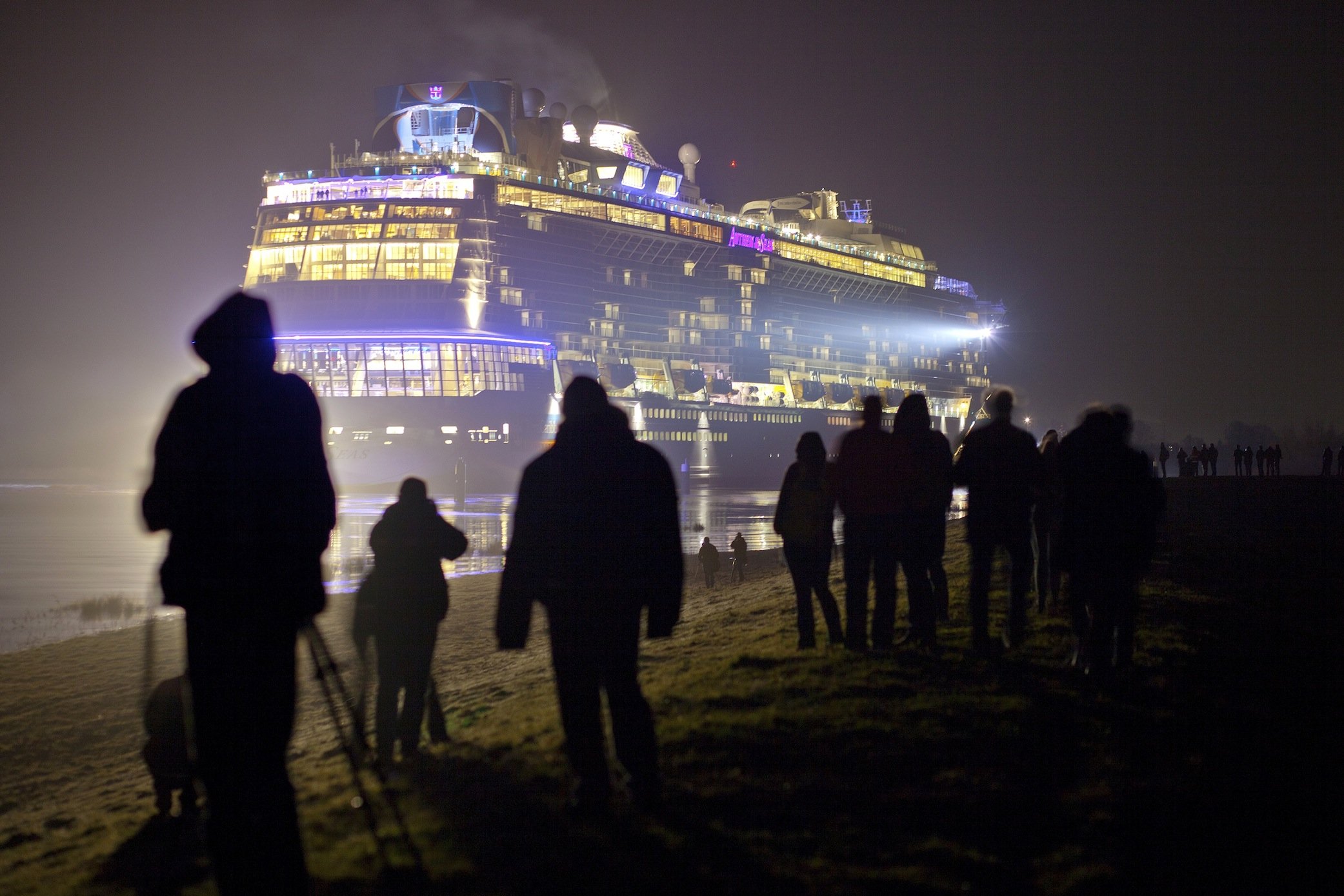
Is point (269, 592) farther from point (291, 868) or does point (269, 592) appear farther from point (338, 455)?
point (338, 455)

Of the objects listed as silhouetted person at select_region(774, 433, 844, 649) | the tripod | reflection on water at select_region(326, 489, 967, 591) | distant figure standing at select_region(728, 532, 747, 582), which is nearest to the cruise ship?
reflection on water at select_region(326, 489, 967, 591)

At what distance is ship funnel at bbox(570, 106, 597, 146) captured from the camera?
328 feet

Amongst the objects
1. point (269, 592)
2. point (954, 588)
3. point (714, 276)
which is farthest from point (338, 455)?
point (269, 592)

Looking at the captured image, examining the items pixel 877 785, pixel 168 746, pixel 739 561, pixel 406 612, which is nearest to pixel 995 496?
pixel 877 785

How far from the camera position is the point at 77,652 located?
18297 mm

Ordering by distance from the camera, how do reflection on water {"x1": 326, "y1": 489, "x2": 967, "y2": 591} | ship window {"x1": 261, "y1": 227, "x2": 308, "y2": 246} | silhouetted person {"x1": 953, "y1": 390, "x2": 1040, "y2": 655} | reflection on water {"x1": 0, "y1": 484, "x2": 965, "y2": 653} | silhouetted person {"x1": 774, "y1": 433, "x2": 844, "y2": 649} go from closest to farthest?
1. silhouetted person {"x1": 953, "y1": 390, "x2": 1040, "y2": 655}
2. silhouetted person {"x1": 774, "y1": 433, "x2": 844, "y2": 649}
3. reflection on water {"x1": 0, "y1": 484, "x2": 965, "y2": 653}
4. reflection on water {"x1": 326, "y1": 489, "x2": 967, "y2": 591}
5. ship window {"x1": 261, "y1": 227, "x2": 308, "y2": 246}

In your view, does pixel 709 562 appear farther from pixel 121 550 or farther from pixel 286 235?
pixel 286 235

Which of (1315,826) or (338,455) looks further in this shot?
(338,455)

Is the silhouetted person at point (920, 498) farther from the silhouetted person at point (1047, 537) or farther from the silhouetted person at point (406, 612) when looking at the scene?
the silhouetted person at point (406, 612)

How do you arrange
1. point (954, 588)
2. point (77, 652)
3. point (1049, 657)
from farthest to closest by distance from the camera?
point (77, 652) → point (954, 588) → point (1049, 657)

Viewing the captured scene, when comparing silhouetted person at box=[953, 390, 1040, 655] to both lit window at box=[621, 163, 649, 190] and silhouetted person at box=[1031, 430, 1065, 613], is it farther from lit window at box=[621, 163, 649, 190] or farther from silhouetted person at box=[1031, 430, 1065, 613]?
lit window at box=[621, 163, 649, 190]

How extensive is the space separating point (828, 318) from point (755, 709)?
121 meters

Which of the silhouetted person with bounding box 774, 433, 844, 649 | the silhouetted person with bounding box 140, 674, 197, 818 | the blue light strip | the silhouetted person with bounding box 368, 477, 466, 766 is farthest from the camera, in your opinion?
the blue light strip

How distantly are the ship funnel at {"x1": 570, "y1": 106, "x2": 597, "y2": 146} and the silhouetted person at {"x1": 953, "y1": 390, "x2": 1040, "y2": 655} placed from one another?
97180mm
